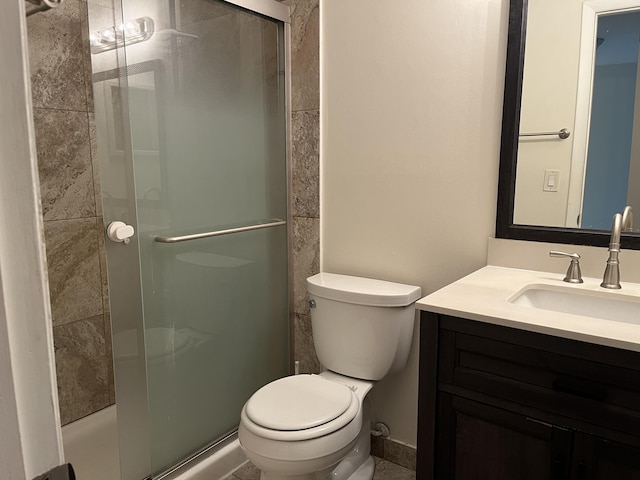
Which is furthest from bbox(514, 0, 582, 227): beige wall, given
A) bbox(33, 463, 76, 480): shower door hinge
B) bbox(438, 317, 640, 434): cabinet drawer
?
bbox(33, 463, 76, 480): shower door hinge

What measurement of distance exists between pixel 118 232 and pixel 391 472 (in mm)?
1399

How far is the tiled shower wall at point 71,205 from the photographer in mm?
1785

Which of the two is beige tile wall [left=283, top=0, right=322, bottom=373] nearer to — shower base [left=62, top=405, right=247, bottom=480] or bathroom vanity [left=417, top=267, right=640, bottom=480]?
shower base [left=62, top=405, right=247, bottom=480]

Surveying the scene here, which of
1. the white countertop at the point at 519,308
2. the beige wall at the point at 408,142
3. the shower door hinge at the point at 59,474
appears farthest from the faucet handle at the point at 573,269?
the shower door hinge at the point at 59,474

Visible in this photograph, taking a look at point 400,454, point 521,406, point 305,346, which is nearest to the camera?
point 521,406

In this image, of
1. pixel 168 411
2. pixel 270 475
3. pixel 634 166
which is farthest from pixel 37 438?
pixel 634 166

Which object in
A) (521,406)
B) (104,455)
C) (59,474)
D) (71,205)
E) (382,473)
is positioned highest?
(71,205)

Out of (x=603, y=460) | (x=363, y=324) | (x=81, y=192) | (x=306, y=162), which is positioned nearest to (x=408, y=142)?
(x=306, y=162)

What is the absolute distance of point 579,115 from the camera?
154 cm

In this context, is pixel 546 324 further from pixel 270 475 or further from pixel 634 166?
pixel 270 475

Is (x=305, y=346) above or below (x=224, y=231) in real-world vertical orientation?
below

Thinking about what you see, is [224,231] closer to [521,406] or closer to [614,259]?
[521,406]

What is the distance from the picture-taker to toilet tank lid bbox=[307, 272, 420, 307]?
1728mm

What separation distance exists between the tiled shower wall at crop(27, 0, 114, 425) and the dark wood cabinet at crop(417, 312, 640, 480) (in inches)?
55.0
